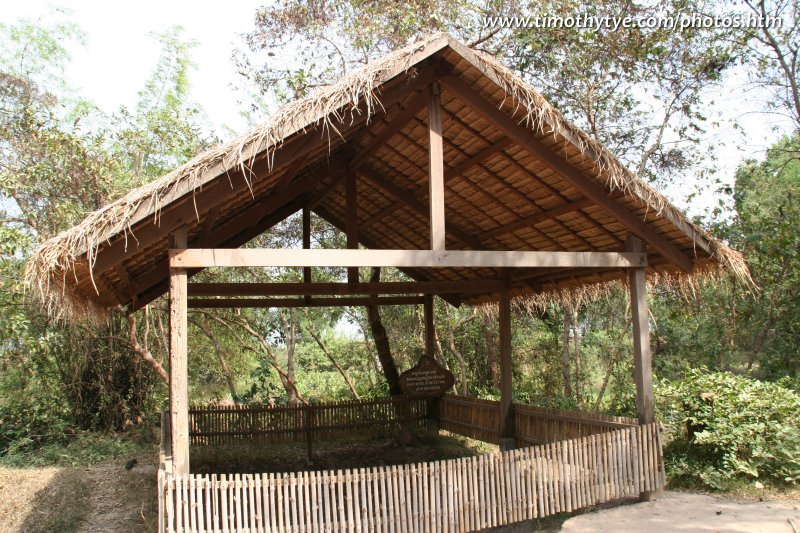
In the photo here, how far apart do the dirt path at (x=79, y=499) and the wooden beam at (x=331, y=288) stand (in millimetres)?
2582

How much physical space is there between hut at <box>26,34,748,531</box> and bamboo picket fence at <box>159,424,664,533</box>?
0.02 m

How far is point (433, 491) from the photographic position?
520cm

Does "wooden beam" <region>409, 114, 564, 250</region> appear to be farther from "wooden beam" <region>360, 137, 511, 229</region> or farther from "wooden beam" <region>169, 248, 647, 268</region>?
"wooden beam" <region>169, 248, 647, 268</region>

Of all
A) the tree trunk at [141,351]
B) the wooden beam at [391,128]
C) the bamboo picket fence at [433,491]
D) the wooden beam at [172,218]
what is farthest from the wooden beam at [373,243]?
the bamboo picket fence at [433,491]

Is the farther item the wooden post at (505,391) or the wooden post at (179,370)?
the wooden post at (505,391)

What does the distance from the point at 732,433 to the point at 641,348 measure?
139cm

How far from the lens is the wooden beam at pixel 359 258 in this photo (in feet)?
16.2

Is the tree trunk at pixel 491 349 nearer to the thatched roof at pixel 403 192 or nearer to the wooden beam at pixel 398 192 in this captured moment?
the thatched roof at pixel 403 192

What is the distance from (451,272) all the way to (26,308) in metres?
6.87

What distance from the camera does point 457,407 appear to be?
985 centimetres

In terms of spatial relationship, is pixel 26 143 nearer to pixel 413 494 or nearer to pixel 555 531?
pixel 413 494

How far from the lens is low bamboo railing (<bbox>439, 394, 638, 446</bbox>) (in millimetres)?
6590

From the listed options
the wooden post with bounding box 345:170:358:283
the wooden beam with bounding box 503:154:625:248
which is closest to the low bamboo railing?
the wooden beam with bounding box 503:154:625:248

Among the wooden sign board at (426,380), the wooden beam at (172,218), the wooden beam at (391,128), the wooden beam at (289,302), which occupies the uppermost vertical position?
the wooden beam at (391,128)
